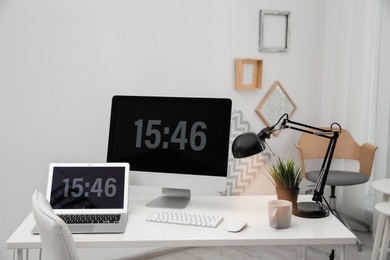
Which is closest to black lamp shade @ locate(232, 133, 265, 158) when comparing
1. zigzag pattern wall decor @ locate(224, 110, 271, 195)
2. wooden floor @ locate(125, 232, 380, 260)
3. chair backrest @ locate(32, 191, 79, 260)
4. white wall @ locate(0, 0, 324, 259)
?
chair backrest @ locate(32, 191, 79, 260)

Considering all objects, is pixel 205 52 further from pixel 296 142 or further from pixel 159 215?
pixel 159 215

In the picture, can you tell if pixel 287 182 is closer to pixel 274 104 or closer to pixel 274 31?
pixel 274 104

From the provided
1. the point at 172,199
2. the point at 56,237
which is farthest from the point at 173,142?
the point at 56,237

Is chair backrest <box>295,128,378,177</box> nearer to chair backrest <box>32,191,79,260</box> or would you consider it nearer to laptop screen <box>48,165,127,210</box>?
laptop screen <box>48,165,127,210</box>

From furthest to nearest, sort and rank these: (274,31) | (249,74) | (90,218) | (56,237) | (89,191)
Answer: (274,31), (249,74), (89,191), (90,218), (56,237)

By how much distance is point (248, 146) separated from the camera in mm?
1907

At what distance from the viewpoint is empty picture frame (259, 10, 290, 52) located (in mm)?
3738

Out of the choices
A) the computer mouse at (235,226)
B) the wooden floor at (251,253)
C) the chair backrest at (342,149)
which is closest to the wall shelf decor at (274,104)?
the chair backrest at (342,149)

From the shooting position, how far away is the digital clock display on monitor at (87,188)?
1.99 metres

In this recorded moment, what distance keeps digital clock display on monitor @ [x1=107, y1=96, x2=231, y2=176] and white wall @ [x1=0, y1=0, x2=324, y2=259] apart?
906 mm

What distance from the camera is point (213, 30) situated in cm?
350

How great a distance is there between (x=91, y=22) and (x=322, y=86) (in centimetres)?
202

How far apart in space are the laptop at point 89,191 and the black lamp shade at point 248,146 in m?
0.48

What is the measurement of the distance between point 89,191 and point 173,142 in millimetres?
428
